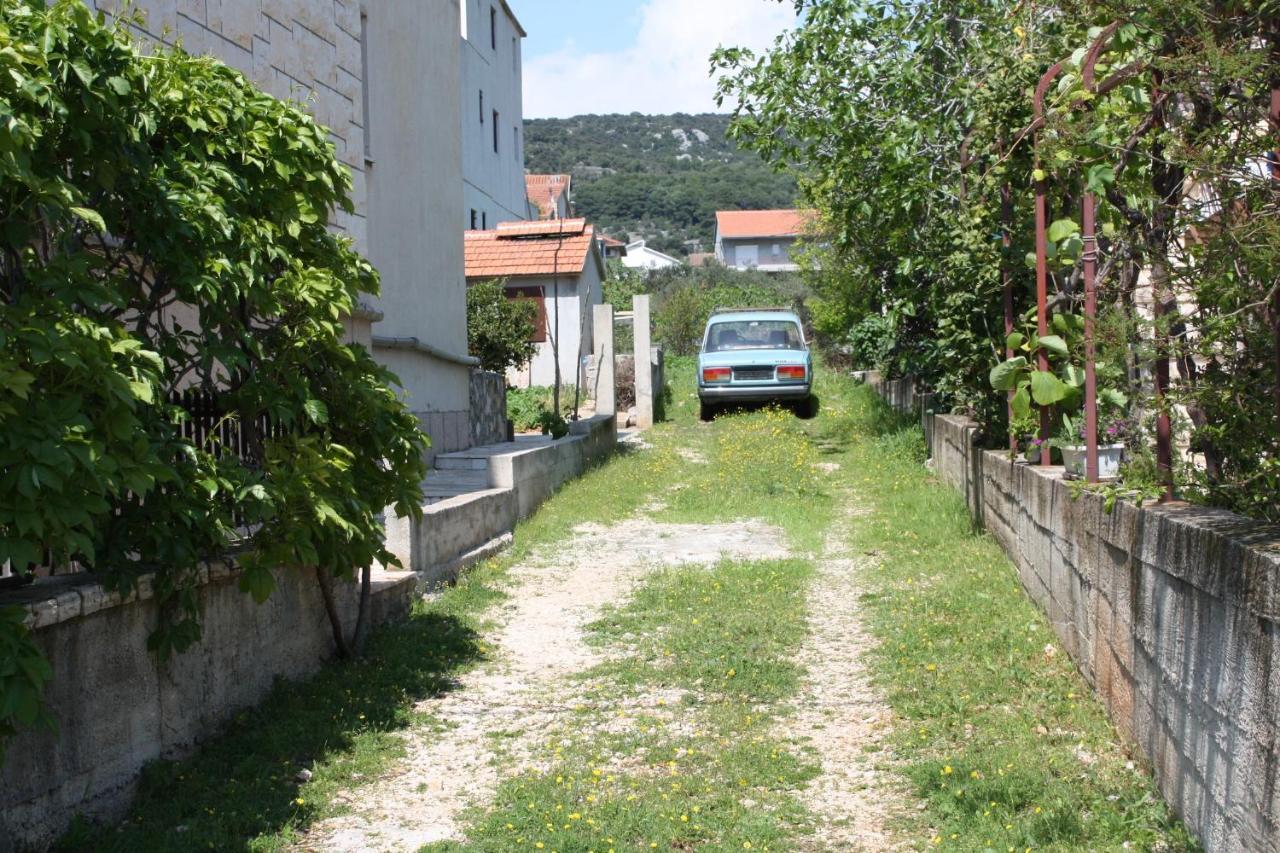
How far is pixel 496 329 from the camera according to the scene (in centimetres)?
2075

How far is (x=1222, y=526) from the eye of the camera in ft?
12.6

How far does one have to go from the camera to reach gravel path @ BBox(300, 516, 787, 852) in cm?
482

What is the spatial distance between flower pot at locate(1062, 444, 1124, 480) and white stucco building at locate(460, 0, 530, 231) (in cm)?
2167

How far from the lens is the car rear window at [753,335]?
2216 centimetres

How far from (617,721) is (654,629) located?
175 cm

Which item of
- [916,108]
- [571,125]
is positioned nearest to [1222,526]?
[916,108]

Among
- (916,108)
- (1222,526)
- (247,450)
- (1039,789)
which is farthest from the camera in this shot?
(916,108)

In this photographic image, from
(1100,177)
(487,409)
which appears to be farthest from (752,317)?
(1100,177)

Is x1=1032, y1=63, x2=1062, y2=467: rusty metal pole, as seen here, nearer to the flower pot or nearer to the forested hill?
the flower pot

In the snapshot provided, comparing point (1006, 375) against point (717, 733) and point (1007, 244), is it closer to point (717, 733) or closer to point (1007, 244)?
point (717, 733)

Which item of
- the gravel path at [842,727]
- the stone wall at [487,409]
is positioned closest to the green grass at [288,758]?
the gravel path at [842,727]

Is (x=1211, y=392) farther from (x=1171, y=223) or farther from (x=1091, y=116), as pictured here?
(x=1091, y=116)

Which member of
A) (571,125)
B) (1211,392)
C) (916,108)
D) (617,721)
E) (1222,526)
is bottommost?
(617,721)

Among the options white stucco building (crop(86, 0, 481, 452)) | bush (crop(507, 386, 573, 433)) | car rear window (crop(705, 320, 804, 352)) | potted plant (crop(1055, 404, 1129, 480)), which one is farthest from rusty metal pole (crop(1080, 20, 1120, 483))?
car rear window (crop(705, 320, 804, 352))
